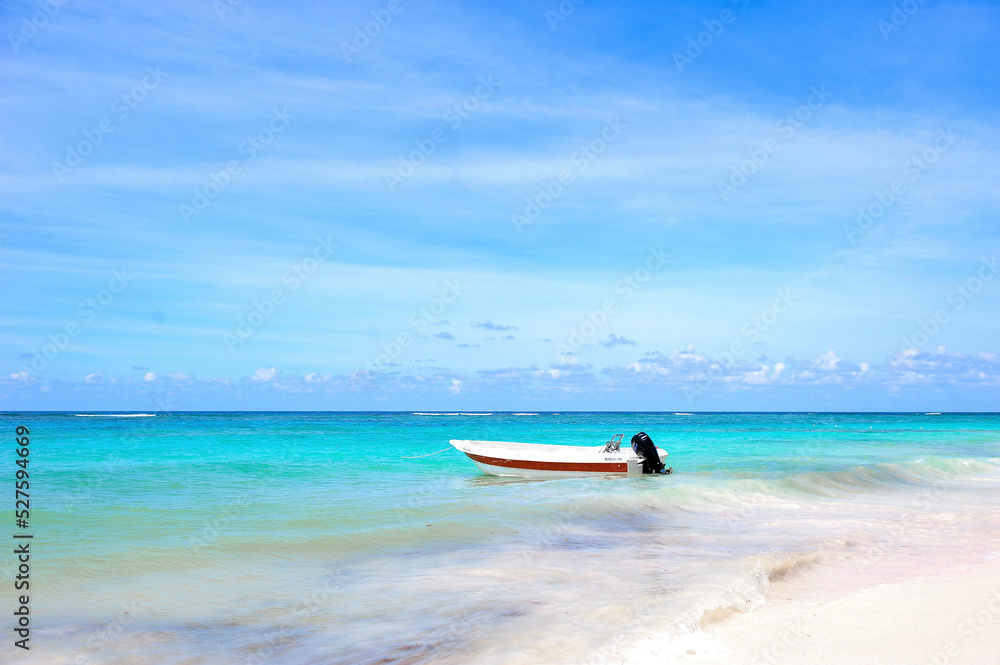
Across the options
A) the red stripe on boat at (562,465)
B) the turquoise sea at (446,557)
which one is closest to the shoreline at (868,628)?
the turquoise sea at (446,557)

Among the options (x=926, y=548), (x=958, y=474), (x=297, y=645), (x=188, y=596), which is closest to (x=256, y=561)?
(x=188, y=596)

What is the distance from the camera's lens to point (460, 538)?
41.0 ft

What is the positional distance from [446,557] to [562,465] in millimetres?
11864

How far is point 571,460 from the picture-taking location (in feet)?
73.9

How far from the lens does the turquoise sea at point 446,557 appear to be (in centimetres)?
697

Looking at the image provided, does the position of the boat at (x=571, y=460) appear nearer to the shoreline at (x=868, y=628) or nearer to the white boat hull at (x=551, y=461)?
the white boat hull at (x=551, y=461)

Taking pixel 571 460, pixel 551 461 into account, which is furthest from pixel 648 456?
pixel 551 461

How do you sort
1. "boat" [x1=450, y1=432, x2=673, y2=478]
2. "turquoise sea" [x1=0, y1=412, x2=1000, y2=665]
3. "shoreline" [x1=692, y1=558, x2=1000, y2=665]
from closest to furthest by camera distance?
"shoreline" [x1=692, y1=558, x2=1000, y2=665] → "turquoise sea" [x1=0, y1=412, x2=1000, y2=665] → "boat" [x1=450, y1=432, x2=673, y2=478]

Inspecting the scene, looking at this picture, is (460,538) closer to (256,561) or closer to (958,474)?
(256,561)

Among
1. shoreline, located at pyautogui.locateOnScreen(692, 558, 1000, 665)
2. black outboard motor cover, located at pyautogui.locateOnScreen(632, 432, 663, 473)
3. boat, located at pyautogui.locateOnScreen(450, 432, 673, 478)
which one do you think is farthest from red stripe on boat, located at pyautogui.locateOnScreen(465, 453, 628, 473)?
shoreline, located at pyautogui.locateOnScreen(692, 558, 1000, 665)

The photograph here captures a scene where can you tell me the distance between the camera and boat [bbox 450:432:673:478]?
22.3 m

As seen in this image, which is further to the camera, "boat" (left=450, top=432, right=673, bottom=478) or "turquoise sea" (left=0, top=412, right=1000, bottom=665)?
"boat" (left=450, top=432, right=673, bottom=478)

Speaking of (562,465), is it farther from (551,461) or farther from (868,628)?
(868,628)

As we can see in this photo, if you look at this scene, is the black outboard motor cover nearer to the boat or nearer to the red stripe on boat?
the boat
